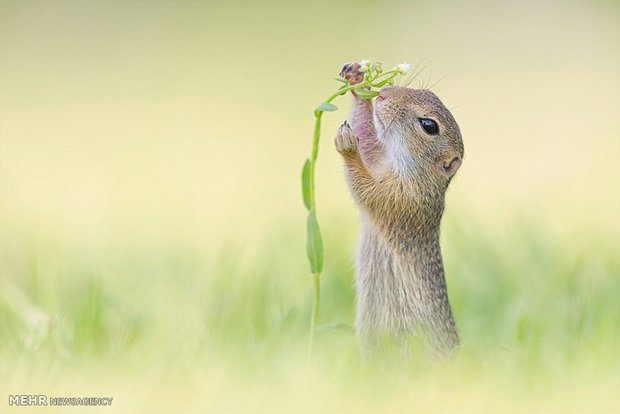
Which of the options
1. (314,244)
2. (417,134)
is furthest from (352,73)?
(314,244)

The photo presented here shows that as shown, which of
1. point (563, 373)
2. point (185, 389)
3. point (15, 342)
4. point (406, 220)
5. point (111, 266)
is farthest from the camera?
point (111, 266)

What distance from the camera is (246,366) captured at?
3096mm

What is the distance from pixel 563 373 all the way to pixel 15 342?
2033 millimetres

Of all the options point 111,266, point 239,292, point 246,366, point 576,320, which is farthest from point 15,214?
point 576,320

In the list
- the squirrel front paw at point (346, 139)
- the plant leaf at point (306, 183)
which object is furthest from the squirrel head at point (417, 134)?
the plant leaf at point (306, 183)

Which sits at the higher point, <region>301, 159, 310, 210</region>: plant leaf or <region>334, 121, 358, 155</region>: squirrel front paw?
<region>334, 121, 358, 155</region>: squirrel front paw

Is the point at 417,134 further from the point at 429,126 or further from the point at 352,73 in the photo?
the point at 352,73

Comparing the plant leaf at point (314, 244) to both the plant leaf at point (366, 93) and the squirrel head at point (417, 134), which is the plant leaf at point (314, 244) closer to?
the plant leaf at point (366, 93)

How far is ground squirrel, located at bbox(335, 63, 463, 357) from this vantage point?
3682mm

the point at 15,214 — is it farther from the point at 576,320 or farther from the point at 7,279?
the point at 576,320

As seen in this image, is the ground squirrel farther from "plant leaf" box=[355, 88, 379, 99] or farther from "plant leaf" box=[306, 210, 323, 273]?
"plant leaf" box=[306, 210, 323, 273]

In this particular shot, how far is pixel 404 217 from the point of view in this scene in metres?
3.77

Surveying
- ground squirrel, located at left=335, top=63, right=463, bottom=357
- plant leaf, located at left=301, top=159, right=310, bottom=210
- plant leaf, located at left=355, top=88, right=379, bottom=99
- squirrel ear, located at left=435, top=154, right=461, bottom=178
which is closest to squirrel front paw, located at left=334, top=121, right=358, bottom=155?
ground squirrel, located at left=335, top=63, right=463, bottom=357

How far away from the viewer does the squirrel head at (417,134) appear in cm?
370
